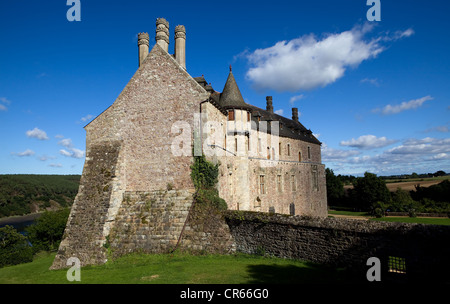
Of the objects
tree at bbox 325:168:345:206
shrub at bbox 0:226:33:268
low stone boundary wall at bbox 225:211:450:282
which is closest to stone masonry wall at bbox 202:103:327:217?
low stone boundary wall at bbox 225:211:450:282

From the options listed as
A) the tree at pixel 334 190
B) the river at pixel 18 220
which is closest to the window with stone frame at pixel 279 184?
the tree at pixel 334 190

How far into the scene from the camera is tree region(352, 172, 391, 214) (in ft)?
172

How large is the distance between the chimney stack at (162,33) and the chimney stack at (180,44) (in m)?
0.72

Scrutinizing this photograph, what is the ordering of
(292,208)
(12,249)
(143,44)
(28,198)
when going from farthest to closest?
1. (28,198)
2. (292,208)
3. (12,249)
4. (143,44)

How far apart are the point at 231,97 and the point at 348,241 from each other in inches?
483

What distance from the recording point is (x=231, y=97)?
18438mm

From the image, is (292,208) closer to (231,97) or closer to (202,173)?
(231,97)

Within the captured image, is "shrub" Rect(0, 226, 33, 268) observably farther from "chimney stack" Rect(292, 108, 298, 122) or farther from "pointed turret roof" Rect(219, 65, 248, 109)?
"chimney stack" Rect(292, 108, 298, 122)

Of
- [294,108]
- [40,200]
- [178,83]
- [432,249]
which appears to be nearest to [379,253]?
[432,249]

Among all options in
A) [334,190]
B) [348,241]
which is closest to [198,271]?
[348,241]

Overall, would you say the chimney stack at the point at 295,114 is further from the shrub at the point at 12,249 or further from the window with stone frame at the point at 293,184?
the shrub at the point at 12,249

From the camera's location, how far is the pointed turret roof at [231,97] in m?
18.1
